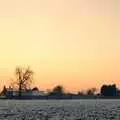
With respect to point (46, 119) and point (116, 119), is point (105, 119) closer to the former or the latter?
point (116, 119)

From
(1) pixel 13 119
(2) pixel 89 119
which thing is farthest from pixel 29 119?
(2) pixel 89 119

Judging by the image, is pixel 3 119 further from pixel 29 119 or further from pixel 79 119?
pixel 79 119

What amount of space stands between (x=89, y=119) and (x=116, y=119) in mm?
4698

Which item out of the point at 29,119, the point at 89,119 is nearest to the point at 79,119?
the point at 89,119

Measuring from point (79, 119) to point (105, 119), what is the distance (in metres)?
4.25

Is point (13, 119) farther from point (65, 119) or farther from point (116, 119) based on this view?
point (116, 119)

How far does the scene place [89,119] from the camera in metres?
101

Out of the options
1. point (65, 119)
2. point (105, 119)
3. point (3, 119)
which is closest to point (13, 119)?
point (3, 119)

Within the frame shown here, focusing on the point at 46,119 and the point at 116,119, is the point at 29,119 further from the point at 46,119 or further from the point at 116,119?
the point at 116,119

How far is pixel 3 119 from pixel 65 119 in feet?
31.4

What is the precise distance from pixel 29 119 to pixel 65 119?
224 inches

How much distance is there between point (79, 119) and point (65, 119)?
7.44 feet

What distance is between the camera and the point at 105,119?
3903 inches

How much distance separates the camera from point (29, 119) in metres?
101
